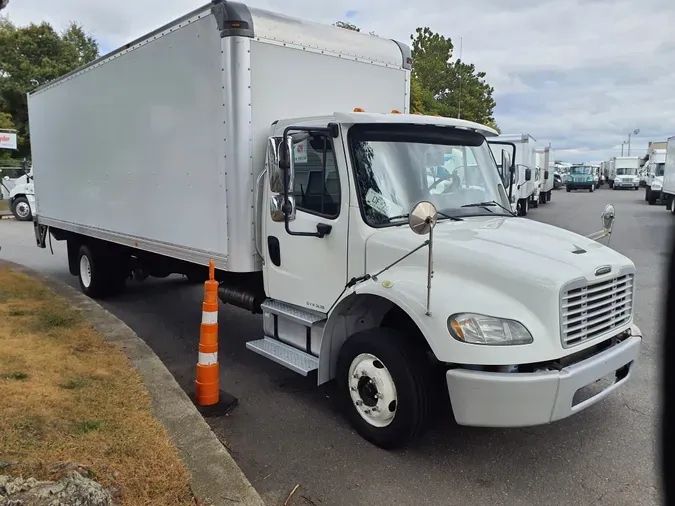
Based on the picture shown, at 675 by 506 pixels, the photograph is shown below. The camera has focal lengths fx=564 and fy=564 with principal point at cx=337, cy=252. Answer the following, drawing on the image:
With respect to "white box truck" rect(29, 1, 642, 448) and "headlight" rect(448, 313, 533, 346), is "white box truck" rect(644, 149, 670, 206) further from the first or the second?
"headlight" rect(448, 313, 533, 346)

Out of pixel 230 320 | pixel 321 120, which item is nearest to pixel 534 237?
pixel 321 120

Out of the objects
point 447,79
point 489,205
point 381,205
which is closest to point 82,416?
point 381,205

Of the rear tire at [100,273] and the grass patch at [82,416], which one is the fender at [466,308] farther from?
the rear tire at [100,273]

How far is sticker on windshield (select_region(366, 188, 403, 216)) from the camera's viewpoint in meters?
4.40

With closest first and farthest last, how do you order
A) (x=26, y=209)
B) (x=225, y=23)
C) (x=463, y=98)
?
(x=225, y=23) < (x=26, y=209) < (x=463, y=98)

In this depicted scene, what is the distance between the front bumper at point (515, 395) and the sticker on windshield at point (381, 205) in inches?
54.8

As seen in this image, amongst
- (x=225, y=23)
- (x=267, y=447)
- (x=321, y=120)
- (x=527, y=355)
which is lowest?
(x=267, y=447)

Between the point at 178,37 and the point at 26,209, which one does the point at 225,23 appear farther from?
the point at 26,209

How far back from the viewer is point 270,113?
521 cm

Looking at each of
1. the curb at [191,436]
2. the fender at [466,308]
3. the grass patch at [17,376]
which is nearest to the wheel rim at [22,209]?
the curb at [191,436]

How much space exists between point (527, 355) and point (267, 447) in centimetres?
202

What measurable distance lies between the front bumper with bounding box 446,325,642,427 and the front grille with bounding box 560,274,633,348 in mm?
221

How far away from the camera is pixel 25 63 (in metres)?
34.6

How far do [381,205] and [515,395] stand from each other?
5.74 feet
